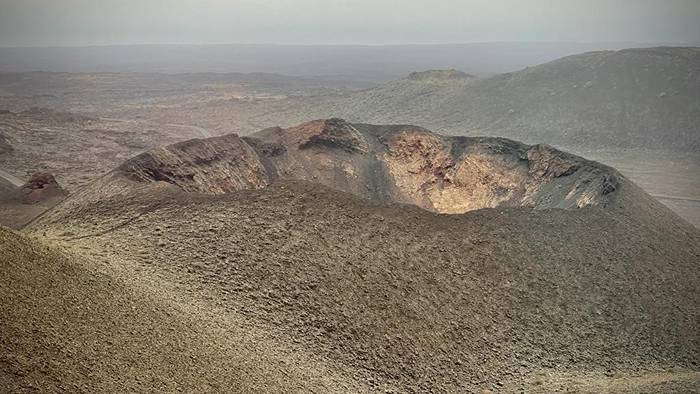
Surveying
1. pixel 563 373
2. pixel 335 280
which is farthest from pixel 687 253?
pixel 335 280

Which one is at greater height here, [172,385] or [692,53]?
[692,53]

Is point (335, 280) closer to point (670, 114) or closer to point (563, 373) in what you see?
point (563, 373)

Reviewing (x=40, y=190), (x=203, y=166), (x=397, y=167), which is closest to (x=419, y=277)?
(x=203, y=166)

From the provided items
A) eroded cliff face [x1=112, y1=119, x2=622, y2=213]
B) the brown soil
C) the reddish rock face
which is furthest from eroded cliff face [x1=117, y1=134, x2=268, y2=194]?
the reddish rock face

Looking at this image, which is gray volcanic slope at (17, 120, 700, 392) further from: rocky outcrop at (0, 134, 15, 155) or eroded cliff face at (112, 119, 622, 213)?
rocky outcrop at (0, 134, 15, 155)

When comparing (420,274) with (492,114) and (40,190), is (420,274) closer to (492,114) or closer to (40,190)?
(40,190)

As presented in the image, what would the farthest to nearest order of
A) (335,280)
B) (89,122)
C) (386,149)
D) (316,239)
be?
1. (89,122)
2. (386,149)
3. (316,239)
4. (335,280)

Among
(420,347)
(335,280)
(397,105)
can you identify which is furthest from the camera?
(397,105)
